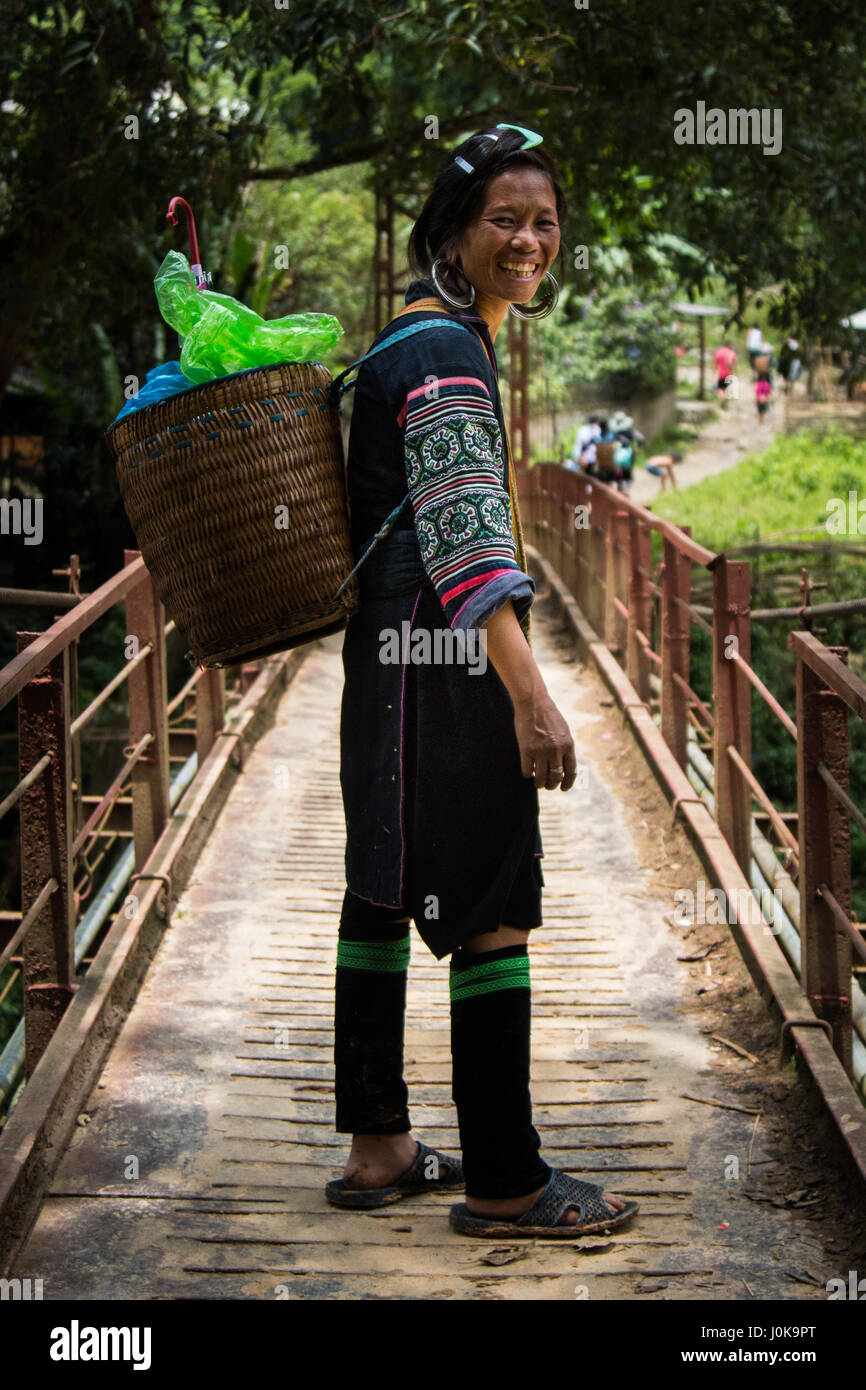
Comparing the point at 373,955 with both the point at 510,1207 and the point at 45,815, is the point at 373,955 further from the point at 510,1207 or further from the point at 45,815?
the point at 45,815

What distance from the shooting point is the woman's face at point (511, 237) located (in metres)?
2.88

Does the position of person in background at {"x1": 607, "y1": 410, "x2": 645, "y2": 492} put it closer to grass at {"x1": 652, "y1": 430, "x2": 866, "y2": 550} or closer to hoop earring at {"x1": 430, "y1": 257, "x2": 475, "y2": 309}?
grass at {"x1": 652, "y1": 430, "x2": 866, "y2": 550}

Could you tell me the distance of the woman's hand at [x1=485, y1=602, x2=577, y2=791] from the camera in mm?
2684

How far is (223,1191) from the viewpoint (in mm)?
3289

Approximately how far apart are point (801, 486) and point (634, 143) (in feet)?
49.8

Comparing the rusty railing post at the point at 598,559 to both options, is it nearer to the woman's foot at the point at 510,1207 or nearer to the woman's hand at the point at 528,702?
the woman's foot at the point at 510,1207

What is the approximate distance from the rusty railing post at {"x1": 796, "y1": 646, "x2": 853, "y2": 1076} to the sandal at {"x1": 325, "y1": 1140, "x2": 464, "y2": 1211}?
1.16m

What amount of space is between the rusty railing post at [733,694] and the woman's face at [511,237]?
2.45 metres

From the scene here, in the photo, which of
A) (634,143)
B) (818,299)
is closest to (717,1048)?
(634,143)

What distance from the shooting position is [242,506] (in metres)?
2.73

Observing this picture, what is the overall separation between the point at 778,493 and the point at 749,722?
19.9 meters

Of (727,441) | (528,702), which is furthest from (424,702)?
(727,441)

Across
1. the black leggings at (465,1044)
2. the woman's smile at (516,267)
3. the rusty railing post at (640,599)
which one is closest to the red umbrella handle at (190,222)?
the woman's smile at (516,267)

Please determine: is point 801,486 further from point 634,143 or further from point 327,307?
point 634,143
